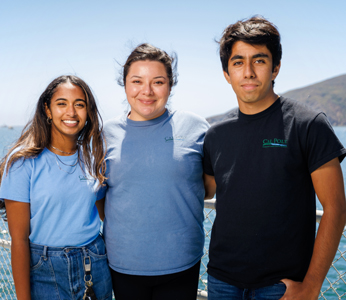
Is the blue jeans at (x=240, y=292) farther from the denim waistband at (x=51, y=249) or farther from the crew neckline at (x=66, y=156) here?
the crew neckline at (x=66, y=156)

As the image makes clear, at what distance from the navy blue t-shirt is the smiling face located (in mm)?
1015

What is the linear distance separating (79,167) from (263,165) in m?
1.15

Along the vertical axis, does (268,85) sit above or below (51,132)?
above

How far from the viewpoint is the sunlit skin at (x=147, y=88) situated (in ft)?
6.80

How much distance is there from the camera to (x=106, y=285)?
6.46ft

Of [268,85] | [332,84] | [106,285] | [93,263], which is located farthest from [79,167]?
[332,84]

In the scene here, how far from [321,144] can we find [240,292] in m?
0.92

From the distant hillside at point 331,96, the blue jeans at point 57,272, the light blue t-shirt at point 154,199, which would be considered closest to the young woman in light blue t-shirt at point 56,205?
the blue jeans at point 57,272

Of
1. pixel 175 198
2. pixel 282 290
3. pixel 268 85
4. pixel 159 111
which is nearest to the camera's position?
pixel 282 290

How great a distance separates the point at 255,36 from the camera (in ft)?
5.59

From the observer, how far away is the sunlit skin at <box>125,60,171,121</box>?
6.80 feet

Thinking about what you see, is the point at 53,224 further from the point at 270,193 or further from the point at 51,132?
the point at 270,193

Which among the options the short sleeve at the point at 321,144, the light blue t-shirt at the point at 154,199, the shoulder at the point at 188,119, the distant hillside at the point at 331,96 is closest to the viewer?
the short sleeve at the point at 321,144

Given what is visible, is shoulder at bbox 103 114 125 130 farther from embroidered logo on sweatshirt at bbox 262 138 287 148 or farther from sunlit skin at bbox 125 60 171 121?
embroidered logo on sweatshirt at bbox 262 138 287 148
